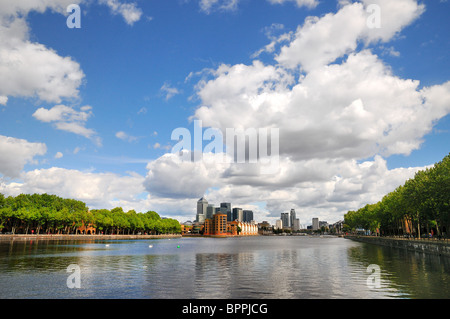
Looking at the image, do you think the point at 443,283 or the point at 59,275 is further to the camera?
the point at 59,275

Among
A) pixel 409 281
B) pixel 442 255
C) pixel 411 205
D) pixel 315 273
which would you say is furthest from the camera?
pixel 411 205

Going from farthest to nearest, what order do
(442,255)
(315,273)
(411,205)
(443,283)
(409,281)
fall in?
(411,205) < (442,255) < (315,273) < (409,281) < (443,283)

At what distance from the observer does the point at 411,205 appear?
323 ft
